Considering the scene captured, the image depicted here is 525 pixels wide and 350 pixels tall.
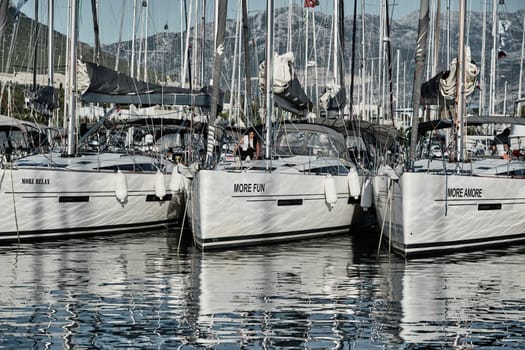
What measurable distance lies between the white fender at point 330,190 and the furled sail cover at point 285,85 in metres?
2.88

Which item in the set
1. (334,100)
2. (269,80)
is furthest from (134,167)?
(334,100)

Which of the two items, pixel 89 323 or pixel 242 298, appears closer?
pixel 89 323

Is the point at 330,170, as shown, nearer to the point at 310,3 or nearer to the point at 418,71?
the point at 418,71

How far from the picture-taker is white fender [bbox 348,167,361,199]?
874 inches

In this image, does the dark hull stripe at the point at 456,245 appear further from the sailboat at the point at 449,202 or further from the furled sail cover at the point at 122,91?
the furled sail cover at the point at 122,91

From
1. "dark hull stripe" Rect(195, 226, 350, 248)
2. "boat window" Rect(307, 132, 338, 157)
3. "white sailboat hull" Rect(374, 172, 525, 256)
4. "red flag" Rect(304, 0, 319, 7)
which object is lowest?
"dark hull stripe" Rect(195, 226, 350, 248)

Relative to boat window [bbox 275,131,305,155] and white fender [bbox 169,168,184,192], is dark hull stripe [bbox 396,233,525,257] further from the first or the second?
white fender [bbox 169,168,184,192]

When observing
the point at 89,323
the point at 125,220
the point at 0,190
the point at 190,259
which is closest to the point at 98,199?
the point at 125,220

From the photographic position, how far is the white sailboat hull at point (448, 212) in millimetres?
17891

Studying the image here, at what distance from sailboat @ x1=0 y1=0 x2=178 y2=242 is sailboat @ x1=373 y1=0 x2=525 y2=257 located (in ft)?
18.1

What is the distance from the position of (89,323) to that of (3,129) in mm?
18088

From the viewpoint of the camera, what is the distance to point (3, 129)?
2834 cm

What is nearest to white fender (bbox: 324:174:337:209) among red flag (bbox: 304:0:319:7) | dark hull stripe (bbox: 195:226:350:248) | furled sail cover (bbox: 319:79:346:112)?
dark hull stripe (bbox: 195:226:350:248)

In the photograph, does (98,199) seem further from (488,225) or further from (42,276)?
(488,225)
